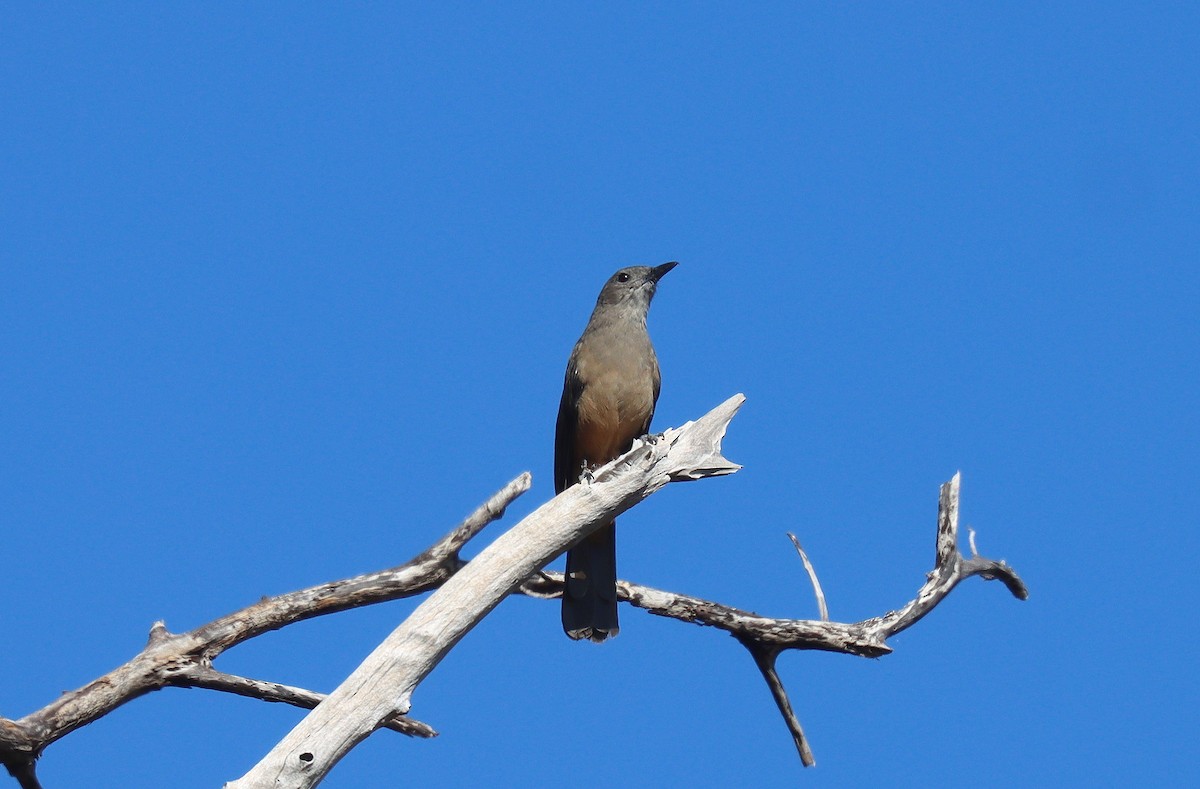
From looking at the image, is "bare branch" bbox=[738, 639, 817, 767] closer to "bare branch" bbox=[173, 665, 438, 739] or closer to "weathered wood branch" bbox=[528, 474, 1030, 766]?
"weathered wood branch" bbox=[528, 474, 1030, 766]

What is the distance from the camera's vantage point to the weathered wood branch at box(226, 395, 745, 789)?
14.6ft

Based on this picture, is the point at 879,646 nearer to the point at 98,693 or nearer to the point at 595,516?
the point at 595,516

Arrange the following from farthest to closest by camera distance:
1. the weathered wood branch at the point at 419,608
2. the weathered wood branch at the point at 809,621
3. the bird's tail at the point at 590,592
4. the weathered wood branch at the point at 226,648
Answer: the bird's tail at the point at 590,592
the weathered wood branch at the point at 809,621
the weathered wood branch at the point at 226,648
the weathered wood branch at the point at 419,608

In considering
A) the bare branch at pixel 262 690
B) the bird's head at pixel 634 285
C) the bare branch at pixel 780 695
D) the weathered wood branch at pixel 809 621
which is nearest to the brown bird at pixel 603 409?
the bird's head at pixel 634 285

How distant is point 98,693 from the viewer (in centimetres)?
518

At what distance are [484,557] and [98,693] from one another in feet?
6.04

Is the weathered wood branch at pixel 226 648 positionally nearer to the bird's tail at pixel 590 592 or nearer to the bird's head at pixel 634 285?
the bird's tail at pixel 590 592

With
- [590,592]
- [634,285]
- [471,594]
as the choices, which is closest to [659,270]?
[634,285]

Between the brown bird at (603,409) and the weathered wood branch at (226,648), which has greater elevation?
the brown bird at (603,409)

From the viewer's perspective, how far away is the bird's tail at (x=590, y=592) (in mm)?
Result: 6434

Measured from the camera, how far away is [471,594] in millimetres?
4910

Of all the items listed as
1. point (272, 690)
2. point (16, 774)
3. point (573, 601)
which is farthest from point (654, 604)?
point (16, 774)

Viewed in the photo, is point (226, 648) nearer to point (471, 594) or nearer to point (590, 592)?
point (471, 594)

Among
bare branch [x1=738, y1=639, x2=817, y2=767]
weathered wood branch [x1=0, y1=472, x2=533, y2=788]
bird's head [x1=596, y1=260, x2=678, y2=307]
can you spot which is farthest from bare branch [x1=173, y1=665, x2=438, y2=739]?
bird's head [x1=596, y1=260, x2=678, y2=307]
